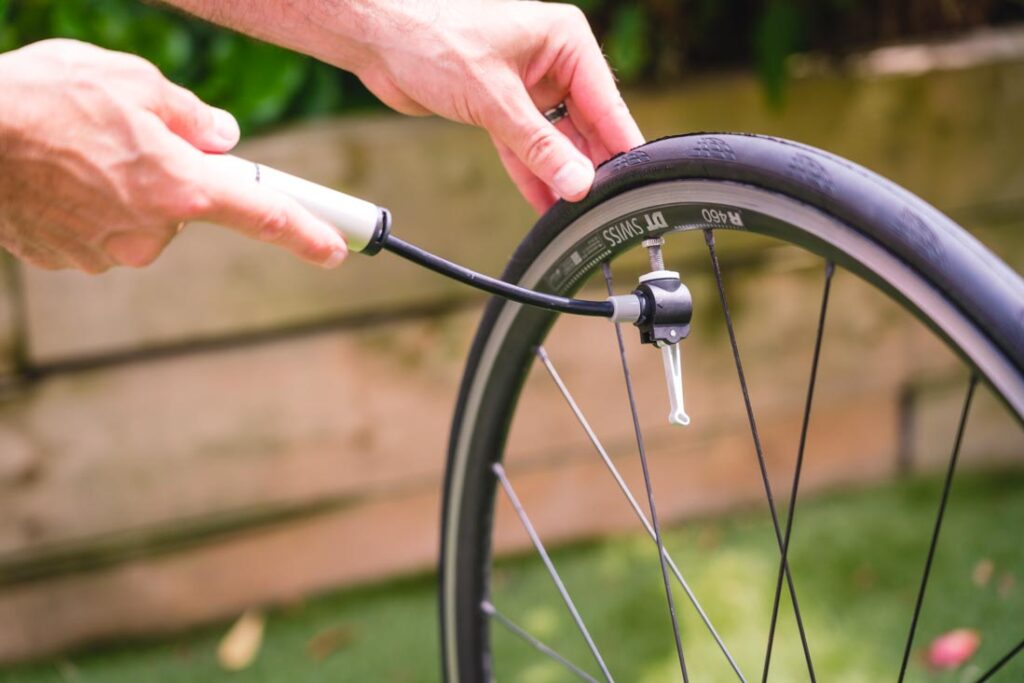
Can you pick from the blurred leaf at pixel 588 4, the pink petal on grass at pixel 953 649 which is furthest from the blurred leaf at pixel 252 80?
the pink petal on grass at pixel 953 649

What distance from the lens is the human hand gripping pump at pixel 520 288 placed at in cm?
77

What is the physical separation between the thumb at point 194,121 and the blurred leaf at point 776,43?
125 centimetres

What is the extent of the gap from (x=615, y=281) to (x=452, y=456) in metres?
0.82

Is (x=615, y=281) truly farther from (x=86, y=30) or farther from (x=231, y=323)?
(x=86, y=30)

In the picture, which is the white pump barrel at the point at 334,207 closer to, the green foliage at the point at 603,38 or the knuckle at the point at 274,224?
the knuckle at the point at 274,224

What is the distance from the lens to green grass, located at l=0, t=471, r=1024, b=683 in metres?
1.62

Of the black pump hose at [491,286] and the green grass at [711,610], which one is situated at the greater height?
the black pump hose at [491,286]

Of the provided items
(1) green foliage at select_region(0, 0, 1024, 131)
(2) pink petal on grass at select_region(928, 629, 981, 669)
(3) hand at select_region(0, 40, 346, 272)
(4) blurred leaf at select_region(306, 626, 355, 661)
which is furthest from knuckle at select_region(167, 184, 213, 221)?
(2) pink petal on grass at select_region(928, 629, 981, 669)

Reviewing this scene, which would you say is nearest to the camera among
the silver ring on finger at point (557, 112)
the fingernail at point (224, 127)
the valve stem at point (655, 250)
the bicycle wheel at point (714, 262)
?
the bicycle wheel at point (714, 262)

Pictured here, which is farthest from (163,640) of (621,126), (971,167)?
(971,167)

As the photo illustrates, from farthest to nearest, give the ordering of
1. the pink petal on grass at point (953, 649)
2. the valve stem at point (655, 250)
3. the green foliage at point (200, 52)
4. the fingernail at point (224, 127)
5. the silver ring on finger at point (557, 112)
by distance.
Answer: the green foliage at point (200, 52) → the pink petal on grass at point (953, 649) → the silver ring on finger at point (557, 112) → the valve stem at point (655, 250) → the fingernail at point (224, 127)

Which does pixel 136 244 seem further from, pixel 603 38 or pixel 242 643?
pixel 603 38

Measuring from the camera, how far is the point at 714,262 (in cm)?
79

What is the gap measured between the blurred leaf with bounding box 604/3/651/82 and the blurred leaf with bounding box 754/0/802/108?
0.21 m
